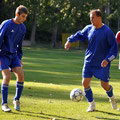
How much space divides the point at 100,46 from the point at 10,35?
1.86 metres

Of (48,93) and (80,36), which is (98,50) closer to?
(80,36)

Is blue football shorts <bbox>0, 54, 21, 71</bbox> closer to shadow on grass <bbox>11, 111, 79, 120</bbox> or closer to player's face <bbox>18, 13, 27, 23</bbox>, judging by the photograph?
player's face <bbox>18, 13, 27, 23</bbox>

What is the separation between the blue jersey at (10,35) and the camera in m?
9.25

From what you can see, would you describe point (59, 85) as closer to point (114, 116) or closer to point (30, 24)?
point (114, 116)

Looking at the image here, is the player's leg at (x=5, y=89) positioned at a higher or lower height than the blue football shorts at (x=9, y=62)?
lower

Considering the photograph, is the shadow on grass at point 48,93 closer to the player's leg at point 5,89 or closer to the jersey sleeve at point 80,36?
the jersey sleeve at point 80,36

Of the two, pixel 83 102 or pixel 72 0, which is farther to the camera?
pixel 72 0

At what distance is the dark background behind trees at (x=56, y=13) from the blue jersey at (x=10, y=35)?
32.7 m

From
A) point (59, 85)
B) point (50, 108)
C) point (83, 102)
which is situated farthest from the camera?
point (59, 85)

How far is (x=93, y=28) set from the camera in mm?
9422

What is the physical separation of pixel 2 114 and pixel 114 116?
220cm

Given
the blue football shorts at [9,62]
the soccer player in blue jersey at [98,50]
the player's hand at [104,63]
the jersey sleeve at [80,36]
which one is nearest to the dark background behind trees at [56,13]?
the jersey sleeve at [80,36]

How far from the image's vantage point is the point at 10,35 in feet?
30.6

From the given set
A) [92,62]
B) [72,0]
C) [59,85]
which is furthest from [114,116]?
[72,0]
